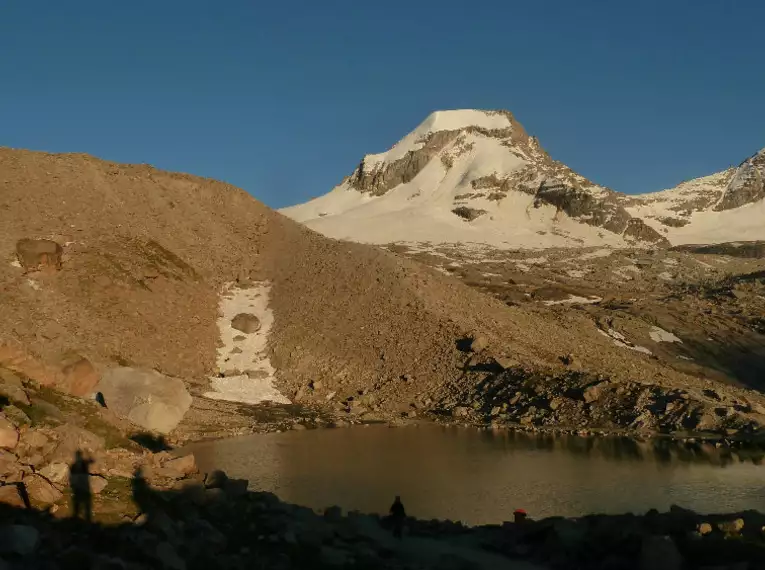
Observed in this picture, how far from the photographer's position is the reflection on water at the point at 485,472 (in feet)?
77.7

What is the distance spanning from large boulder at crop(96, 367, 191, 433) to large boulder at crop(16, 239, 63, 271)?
21480mm

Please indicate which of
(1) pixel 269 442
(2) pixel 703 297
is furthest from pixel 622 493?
(2) pixel 703 297

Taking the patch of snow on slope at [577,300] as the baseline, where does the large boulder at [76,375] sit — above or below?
below

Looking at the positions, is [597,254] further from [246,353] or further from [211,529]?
[211,529]

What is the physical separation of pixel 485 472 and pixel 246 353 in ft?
95.2

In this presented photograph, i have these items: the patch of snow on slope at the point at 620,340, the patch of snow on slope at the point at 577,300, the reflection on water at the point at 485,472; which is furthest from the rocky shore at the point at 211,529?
the patch of snow on slope at the point at 577,300

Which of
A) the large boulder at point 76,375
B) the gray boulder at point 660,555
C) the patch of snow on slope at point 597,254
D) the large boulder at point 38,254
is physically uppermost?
the patch of snow on slope at point 597,254

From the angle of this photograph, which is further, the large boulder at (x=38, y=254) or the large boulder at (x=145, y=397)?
the large boulder at (x=38, y=254)

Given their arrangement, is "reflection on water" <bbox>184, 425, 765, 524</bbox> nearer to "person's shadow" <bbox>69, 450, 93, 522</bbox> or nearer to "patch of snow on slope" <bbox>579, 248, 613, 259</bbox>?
"person's shadow" <bbox>69, 450, 93, 522</bbox>

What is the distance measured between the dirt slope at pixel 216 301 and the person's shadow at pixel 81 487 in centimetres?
2883

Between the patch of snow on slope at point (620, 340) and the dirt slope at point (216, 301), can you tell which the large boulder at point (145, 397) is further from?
the patch of snow on slope at point (620, 340)

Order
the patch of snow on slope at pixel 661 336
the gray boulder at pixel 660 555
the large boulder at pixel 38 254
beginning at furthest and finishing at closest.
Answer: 1. the patch of snow on slope at pixel 661 336
2. the large boulder at pixel 38 254
3. the gray boulder at pixel 660 555

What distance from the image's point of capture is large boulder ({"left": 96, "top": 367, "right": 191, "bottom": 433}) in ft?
94.8

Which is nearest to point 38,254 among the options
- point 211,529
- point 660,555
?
point 211,529
